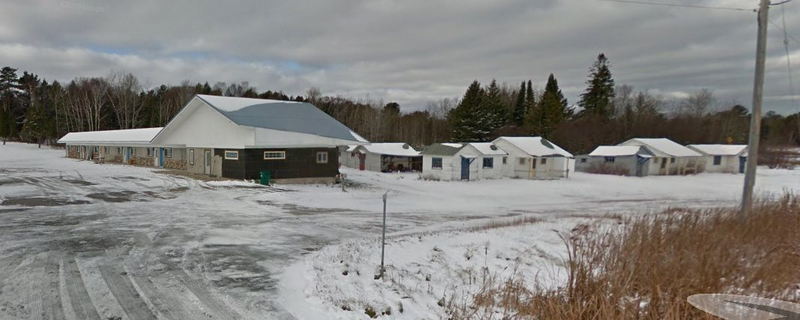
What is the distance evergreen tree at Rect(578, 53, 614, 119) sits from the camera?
7112 centimetres

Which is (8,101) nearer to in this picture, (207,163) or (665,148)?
(207,163)

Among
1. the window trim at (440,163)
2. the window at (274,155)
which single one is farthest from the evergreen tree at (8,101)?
the window trim at (440,163)

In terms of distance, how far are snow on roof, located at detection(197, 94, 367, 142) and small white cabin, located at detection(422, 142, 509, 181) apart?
30.1 ft

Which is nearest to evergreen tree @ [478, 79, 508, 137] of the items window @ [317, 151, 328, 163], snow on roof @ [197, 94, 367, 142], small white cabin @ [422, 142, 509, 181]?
small white cabin @ [422, 142, 509, 181]

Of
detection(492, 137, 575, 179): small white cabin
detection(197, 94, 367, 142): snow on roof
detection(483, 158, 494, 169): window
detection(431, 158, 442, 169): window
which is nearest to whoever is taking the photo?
detection(197, 94, 367, 142): snow on roof

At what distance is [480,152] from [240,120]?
68.8 ft

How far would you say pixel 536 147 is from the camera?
42.2 m

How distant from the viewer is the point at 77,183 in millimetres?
23422

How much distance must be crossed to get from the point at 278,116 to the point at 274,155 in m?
3.86

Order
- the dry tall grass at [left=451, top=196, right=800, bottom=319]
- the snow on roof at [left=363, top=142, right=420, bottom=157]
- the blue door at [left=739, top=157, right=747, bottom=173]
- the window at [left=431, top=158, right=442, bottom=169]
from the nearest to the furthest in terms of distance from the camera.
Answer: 1. the dry tall grass at [left=451, top=196, right=800, bottom=319]
2. the window at [left=431, top=158, right=442, bottom=169]
3. the snow on roof at [left=363, top=142, right=420, bottom=157]
4. the blue door at [left=739, top=157, right=747, bottom=173]

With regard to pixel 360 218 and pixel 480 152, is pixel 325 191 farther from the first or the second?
Answer: pixel 480 152

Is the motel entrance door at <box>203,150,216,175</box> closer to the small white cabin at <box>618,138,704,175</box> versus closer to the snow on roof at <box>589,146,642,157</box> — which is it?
the snow on roof at <box>589,146,642,157</box>

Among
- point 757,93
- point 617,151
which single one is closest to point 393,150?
point 617,151

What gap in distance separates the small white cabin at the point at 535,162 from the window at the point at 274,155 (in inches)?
899
